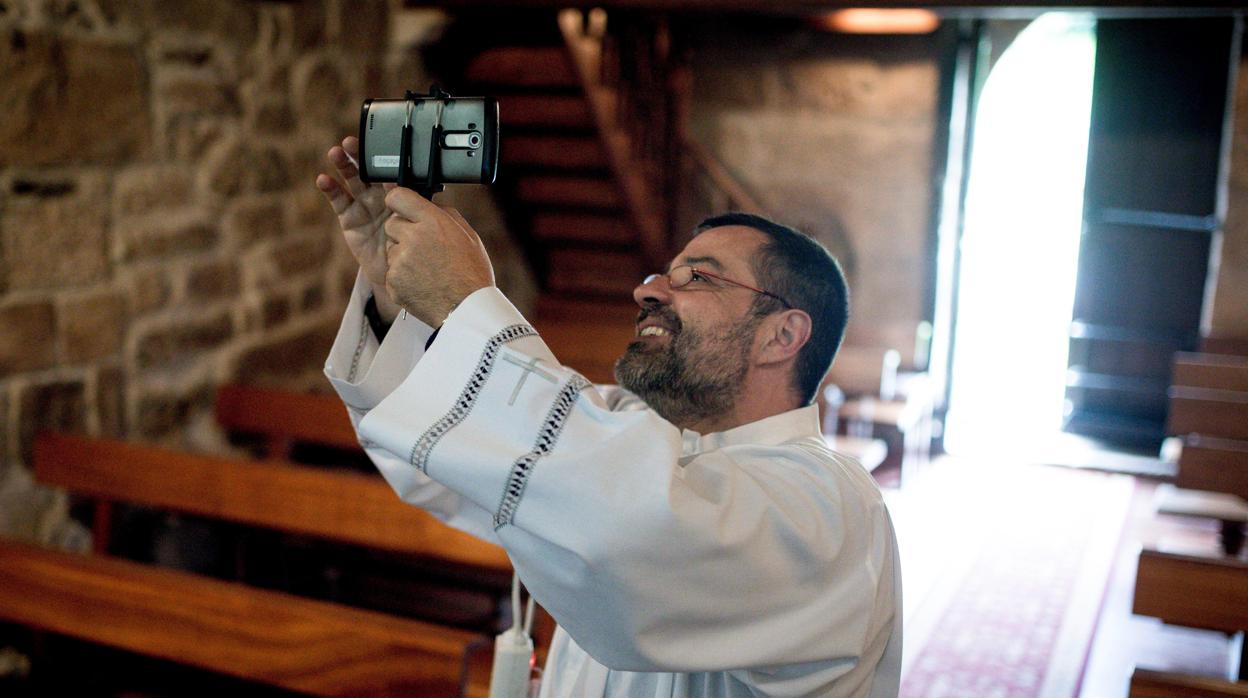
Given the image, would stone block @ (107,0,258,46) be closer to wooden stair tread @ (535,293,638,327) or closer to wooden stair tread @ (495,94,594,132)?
wooden stair tread @ (495,94,594,132)

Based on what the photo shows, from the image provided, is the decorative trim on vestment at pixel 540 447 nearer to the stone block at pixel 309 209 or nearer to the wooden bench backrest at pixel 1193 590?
the wooden bench backrest at pixel 1193 590

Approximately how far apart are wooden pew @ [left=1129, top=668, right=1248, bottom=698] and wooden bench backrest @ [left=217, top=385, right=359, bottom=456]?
2299mm

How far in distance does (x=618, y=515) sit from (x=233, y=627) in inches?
55.7

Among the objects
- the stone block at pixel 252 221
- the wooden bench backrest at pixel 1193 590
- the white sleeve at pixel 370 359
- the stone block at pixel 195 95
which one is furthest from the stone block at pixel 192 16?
the wooden bench backrest at pixel 1193 590

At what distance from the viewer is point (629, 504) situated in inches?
43.8

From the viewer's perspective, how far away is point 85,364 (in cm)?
330

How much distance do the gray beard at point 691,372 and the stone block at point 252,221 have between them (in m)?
2.64

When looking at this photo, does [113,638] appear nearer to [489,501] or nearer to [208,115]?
[489,501]

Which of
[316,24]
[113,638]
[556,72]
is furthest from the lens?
[556,72]

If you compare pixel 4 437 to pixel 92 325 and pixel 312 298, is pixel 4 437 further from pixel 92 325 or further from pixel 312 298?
pixel 312 298

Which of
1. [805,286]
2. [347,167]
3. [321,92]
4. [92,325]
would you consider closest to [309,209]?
[321,92]

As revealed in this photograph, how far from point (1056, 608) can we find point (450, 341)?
3.20 metres

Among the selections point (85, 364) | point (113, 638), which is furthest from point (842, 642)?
point (85, 364)

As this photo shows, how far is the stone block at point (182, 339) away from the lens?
3.53m
